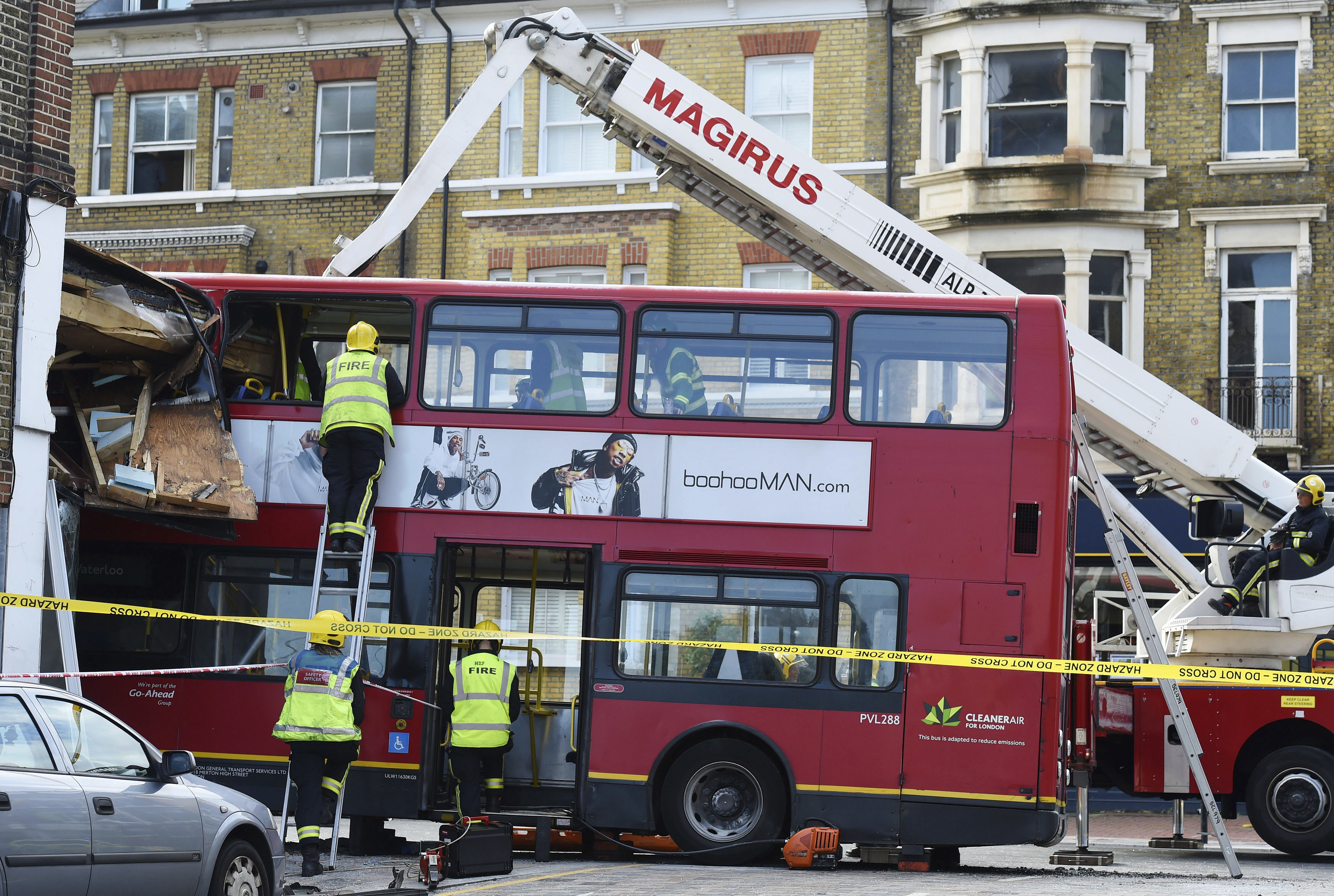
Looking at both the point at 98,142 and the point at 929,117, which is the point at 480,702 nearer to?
the point at 929,117

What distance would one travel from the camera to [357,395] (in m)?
11.8

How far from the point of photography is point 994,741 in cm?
1150

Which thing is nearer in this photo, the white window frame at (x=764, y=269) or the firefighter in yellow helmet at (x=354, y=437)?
the firefighter in yellow helmet at (x=354, y=437)

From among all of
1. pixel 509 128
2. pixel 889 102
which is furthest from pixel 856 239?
pixel 509 128

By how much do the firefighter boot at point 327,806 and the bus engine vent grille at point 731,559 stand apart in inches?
105

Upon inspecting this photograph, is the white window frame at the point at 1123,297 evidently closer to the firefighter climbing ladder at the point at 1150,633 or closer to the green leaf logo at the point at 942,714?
the firefighter climbing ladder at the point at 1150,633

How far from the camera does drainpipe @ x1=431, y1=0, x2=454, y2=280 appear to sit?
2425 cm

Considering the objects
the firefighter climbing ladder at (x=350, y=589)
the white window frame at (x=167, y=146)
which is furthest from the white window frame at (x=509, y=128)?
the firefighter climbing ladder at (x=350, y=589)

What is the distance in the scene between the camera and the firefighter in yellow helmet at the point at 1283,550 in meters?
13.4

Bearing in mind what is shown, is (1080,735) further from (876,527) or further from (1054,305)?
(1054,305)

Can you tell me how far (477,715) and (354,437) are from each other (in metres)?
2.19

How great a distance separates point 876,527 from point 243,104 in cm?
1656

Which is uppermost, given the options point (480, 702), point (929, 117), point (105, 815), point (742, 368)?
point (929, 117)

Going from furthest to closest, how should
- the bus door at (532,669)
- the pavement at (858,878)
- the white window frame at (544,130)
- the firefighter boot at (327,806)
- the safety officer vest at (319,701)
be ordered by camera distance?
the white window frame at (544,130), the bus door at (532,669), the firefighter boot at (327,806), the safety officer vest at (319,701), the pavement at (858,878)
